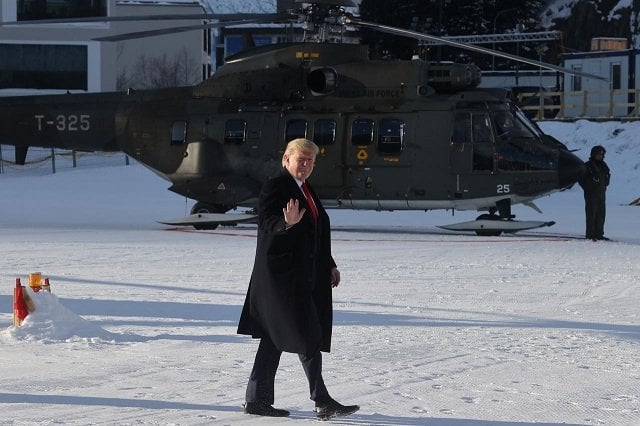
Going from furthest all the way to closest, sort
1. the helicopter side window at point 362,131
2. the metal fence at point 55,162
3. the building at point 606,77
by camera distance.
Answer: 1. the building at point 606,77
2. the metal fence at point 55,162
3. the helicopter side window at point 362,131

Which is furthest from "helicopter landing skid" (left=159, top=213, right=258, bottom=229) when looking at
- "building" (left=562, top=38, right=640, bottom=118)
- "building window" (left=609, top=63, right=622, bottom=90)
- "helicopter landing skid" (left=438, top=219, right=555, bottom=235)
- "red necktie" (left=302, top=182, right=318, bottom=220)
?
"building window" (left=609, top=63, right=622, bottom=90)

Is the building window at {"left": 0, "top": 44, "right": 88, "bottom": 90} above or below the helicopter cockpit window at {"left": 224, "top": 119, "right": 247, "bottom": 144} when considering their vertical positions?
above

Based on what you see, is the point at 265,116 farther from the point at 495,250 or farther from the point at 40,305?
the point at 40,305

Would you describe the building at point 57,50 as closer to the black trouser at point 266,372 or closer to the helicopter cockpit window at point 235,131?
the helicopter cockpit window at point 235,131

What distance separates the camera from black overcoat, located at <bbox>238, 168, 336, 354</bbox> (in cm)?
812

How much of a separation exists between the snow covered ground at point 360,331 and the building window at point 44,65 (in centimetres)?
3746

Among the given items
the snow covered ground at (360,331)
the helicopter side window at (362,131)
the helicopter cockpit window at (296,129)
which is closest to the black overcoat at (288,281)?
the snow covered ground at (360,331)

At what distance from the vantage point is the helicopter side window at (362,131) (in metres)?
23.1

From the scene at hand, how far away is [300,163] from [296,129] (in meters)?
15.3

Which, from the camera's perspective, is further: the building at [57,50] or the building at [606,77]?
the building at [57,50]

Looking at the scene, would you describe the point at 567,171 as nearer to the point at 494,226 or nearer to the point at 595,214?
the point at 595,214

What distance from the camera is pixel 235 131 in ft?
78.9

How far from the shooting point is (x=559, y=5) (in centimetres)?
9875

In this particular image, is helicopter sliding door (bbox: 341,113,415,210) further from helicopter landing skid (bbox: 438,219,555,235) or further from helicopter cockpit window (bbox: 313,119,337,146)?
helicopter landing skid (bbox: 438,219,555,235)
